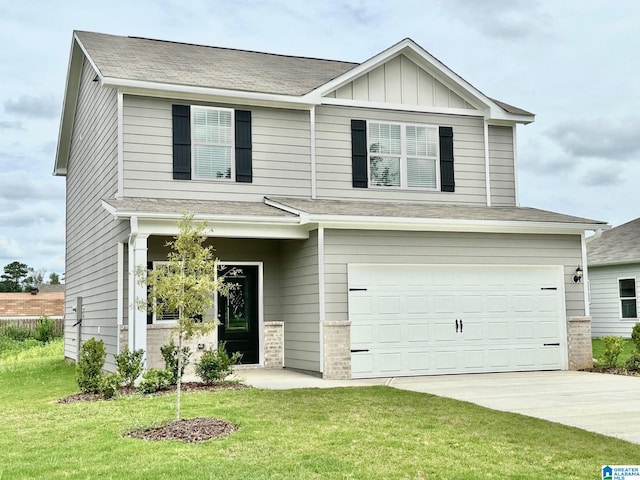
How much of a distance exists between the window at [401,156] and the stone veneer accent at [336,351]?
4.09m

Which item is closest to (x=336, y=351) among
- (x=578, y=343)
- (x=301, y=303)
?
(x=301, y=303)

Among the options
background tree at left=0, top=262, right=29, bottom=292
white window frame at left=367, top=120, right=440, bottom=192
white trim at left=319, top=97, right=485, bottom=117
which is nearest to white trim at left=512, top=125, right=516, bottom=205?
white trim at left=319, top=97, right=485, bottom=117

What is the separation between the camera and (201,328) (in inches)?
346

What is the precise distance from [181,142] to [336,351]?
5283 millimetres

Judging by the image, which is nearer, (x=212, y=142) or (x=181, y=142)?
(x=181, y=142)

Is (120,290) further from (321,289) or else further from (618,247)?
(618,247)

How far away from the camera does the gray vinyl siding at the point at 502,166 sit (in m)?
17.2

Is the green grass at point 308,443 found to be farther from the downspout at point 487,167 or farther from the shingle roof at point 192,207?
the downspout at point 487,167

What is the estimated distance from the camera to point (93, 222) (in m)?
17.6

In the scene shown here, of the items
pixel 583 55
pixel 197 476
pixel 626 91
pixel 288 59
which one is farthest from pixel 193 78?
pixel 626 91

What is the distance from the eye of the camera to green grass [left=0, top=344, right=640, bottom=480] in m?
6.62

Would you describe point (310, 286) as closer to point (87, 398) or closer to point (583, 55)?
point (87, 398)

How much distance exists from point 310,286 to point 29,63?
1237 centimetres

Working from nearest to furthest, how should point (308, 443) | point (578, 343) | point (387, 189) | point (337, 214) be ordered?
point (308, 443), point (337, 214), point (578, 343), point (387, 189)
